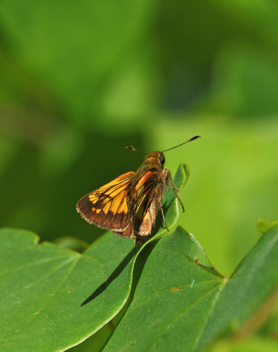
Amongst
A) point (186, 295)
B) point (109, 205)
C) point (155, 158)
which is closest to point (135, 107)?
point (155, 158)

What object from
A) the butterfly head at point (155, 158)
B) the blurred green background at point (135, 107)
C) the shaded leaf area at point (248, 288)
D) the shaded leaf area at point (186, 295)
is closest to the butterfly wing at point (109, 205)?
the butterfly head at point (155, 158)

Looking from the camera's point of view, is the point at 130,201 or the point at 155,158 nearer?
the point at 130,201

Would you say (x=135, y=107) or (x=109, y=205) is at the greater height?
(x=109, y=205)

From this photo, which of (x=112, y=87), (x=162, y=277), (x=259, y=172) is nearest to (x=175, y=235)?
(x=162, y=277)

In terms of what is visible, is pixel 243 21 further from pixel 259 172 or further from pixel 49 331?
pixel 49 331

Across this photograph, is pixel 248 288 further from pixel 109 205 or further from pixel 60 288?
pixel 109 205

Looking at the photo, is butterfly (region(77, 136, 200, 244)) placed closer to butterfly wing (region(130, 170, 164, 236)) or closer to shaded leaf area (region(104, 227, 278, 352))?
butterfly wing (region(130, 170, 164, 236))

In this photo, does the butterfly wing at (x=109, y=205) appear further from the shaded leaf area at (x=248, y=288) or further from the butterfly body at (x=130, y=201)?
the shaded leaf area at (x=248, y=288)

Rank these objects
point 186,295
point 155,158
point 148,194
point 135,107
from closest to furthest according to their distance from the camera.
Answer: point 186,295 → point 148,194 → point 155,158 → point 135,107

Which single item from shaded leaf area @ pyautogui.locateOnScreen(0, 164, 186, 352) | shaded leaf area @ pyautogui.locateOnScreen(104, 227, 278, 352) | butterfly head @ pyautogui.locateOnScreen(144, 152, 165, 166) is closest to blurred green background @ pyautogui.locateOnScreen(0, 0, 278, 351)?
butterfly head @ pyautogui.locateOnScreen(144, 152, 165, 166)
